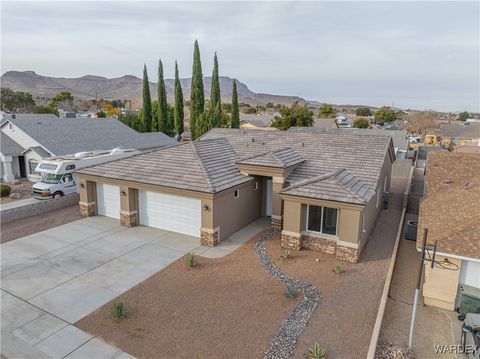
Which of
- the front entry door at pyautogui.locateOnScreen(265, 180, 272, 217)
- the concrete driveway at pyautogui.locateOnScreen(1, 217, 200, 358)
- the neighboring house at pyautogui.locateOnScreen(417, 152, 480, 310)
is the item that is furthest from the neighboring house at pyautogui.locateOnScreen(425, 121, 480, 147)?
the concrete driveway at pyautogui.locateOnScreen(1, 217, 200, 358)

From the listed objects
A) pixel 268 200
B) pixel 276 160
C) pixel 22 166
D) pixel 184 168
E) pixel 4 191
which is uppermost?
pixel 276 160

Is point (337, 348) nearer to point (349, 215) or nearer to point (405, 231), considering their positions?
point (349, 215)

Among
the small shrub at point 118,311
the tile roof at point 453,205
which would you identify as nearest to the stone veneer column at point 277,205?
the tile roof at point 453,205

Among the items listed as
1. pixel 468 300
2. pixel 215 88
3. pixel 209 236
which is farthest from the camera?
pixel 215 88

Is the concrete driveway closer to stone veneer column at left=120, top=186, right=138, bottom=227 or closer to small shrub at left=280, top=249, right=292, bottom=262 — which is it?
stone veneer column at left=120, top=186, right=138, bottom=227

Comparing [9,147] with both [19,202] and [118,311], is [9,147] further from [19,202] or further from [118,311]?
[118,311]

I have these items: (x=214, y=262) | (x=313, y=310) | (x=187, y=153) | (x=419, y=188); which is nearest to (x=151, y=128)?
(x=187, y=153)

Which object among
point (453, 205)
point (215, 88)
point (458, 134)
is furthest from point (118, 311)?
point (458, 134)
